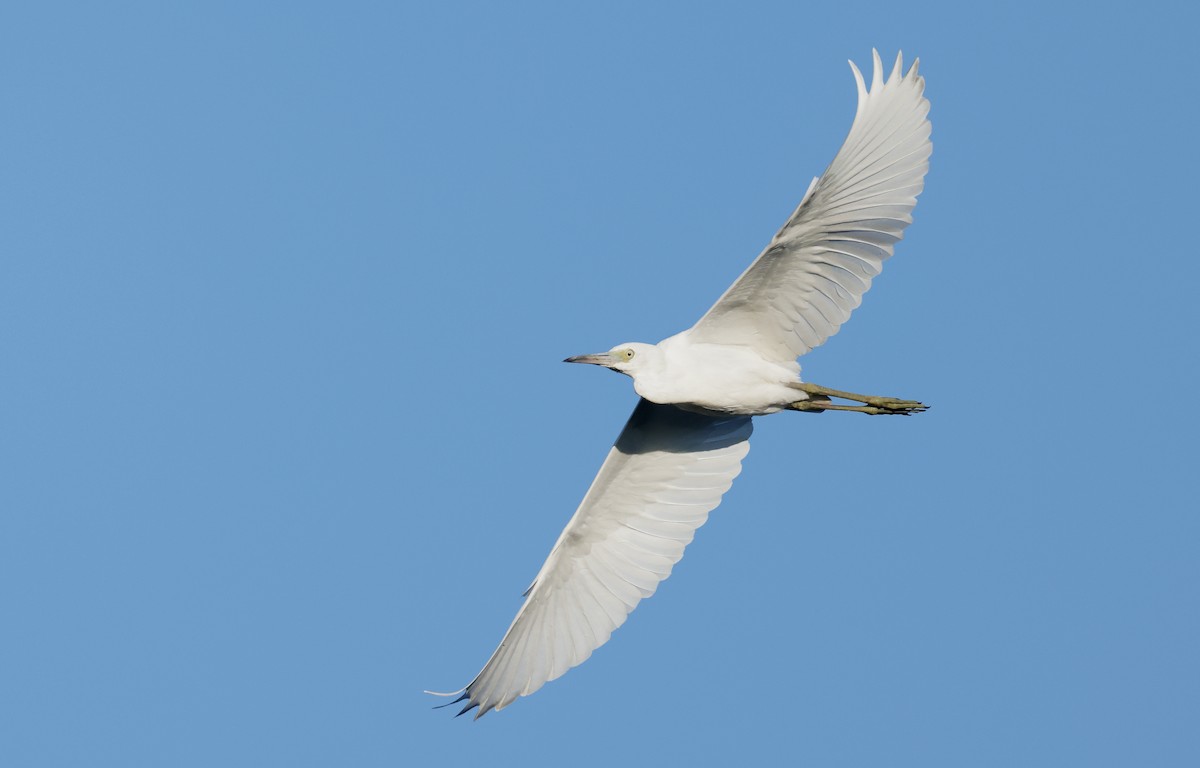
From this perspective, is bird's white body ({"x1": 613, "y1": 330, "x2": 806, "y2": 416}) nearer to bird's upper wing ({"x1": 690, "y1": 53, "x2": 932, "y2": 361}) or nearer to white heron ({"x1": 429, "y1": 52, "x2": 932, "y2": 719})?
white heron ({"x1": 429, "y1": 52, "x2": 932, "y2": 719})

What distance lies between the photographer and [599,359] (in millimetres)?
15094

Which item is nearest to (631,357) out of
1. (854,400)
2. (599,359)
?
(599,359)

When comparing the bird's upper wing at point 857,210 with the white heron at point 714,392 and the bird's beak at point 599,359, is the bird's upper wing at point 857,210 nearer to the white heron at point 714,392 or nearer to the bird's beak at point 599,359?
the white heron at point 714,392

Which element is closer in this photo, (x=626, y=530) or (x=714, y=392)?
(x=714, y=392)

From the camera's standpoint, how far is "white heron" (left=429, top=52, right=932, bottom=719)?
14.0 meters

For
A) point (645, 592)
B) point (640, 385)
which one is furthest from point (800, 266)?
point (645, 592)

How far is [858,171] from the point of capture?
14.0 meters

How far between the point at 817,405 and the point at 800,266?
5.05 feet

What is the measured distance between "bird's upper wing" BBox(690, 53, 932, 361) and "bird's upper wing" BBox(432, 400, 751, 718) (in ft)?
6.66

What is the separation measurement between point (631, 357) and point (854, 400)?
2.30m

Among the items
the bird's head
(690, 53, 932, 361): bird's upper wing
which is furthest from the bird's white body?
(690, 53, 932, 361): bird's upper wing

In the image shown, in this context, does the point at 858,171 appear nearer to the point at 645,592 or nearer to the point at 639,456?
the point at 639,456

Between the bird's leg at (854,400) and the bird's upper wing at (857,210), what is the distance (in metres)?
0.92

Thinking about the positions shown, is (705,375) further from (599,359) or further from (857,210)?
(857,210)
